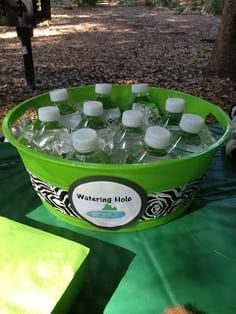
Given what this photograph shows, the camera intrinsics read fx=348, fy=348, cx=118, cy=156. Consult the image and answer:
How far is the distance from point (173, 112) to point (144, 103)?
0.13 m

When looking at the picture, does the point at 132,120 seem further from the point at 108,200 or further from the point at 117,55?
the point at 117,55

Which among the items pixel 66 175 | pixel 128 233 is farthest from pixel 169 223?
pixel 66 175

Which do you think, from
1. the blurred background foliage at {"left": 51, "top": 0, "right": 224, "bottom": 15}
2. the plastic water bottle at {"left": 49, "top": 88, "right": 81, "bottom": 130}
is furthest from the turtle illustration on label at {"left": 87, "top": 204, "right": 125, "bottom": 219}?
the blurred background foliage at {"left": 51, "top": 0, "right": 224, "bottom": 15}

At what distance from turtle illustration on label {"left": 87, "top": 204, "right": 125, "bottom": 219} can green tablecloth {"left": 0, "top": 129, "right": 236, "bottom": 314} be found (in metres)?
0.05

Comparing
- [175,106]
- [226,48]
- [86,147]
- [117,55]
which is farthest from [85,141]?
[117,55]

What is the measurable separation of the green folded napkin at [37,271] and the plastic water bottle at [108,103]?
324 millimetres

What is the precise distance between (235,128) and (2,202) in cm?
57

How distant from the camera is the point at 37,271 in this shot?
1.42 feet

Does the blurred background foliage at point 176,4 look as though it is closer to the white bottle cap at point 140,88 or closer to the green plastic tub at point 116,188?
the white bottle cap at point 140,88

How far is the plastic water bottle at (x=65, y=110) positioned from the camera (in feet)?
2.28


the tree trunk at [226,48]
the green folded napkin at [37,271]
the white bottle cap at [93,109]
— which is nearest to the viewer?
the green folded napkin at [37,271]

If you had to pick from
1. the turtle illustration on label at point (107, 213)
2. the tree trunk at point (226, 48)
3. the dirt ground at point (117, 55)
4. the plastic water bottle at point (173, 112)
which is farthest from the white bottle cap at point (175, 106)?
the tree trunk at point (226, 48)

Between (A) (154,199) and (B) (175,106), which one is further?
(B) (175,106)

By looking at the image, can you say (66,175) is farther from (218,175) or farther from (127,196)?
(218,175)
